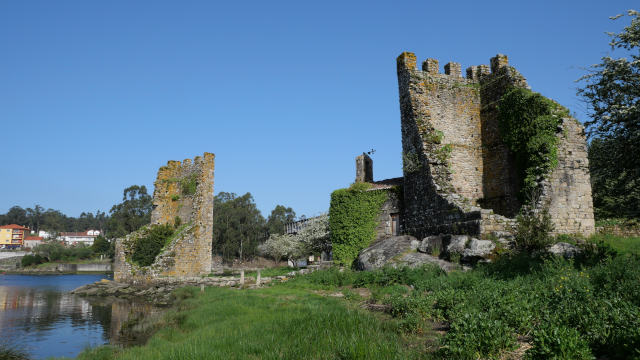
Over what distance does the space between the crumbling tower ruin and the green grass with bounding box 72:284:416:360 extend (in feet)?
29.0

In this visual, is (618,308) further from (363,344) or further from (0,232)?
(0,232)

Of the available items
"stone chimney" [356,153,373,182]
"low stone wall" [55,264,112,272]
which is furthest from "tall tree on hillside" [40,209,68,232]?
"stone chimney" [356,153,373,182]

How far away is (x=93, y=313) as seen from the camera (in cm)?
1998

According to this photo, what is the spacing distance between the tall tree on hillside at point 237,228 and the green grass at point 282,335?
179ft

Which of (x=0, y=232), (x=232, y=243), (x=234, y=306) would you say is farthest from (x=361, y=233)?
(x=0, y=232)

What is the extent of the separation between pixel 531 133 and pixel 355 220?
30.2ft

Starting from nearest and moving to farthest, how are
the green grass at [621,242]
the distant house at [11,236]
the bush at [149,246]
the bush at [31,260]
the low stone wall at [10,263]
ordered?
the green grass at [621,242] < the bush at [149,246] < the bush at [31,260] < the low stone wall at [10,263] < the distant house at [11,236]

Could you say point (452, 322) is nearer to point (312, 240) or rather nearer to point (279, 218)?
point (312, 240)

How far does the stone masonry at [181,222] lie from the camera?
91.1ft

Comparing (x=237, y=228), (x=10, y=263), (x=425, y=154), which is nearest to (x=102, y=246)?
(x=10, y=263)

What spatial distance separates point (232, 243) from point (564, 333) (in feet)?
210

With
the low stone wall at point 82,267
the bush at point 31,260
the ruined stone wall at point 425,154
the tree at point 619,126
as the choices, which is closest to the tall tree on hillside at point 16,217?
the bush at point 31,260

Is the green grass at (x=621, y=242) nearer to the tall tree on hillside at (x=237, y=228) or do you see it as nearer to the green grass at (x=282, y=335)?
the green grass at (x=282, y=335)

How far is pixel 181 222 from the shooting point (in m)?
32.1
